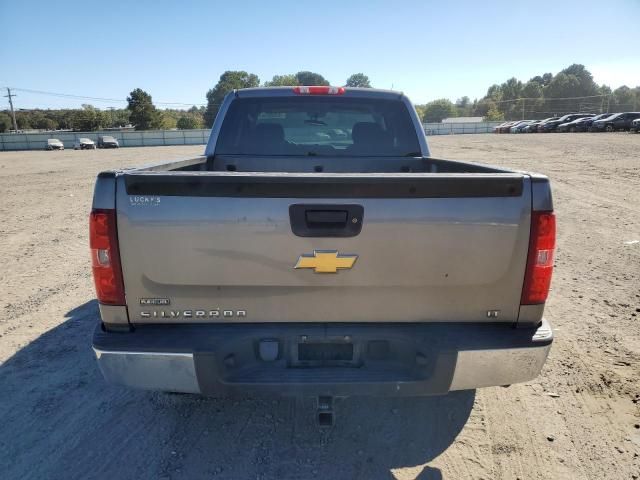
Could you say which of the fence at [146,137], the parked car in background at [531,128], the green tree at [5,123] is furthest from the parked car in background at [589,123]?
the green tree at [5,123]

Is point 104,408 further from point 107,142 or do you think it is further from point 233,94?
point 107,142

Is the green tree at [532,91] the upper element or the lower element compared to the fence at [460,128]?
upper

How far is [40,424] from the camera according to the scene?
8.70 feet

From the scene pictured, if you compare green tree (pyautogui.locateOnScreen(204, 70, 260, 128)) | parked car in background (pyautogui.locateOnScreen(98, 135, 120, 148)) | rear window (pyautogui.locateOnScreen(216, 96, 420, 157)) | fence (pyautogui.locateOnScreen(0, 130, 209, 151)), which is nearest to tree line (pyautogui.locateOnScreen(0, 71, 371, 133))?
green tree (pyautogui.locateOnScreen(204, 70, 260, 128))

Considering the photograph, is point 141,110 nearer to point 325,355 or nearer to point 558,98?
point 325,355

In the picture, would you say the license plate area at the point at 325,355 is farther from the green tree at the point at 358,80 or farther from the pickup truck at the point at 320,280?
the green tree at the point at 358,80

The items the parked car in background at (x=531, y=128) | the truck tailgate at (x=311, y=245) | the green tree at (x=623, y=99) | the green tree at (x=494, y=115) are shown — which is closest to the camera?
the truck tailgate at (x=311, y=245)

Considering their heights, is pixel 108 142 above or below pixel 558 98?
below

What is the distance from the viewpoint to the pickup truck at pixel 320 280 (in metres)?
1.88

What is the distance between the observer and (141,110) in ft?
283

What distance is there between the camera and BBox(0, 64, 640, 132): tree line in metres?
92.5

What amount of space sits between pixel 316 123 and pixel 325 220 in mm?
2432

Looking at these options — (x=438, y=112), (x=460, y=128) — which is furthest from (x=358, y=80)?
(x=460, y=128)

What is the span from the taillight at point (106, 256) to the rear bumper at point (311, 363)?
0.72 feet
